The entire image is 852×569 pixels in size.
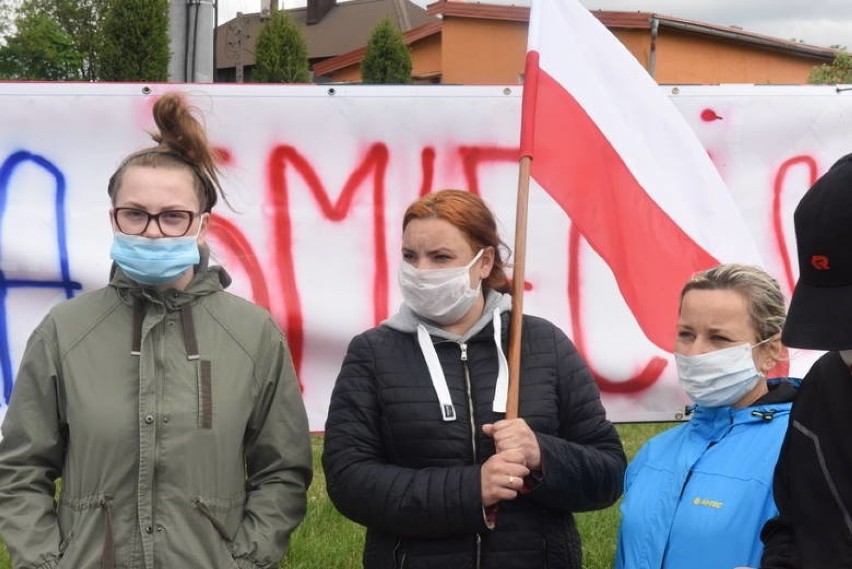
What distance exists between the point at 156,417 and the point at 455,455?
0.72 metres

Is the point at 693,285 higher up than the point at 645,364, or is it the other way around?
the point at 693,285

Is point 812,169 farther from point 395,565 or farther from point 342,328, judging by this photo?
point 395,565

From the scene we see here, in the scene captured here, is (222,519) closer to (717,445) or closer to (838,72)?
(717,445)

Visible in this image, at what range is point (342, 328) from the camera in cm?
421

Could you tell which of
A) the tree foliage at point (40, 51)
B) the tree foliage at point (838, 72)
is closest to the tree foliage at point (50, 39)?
the tree foliage at point (40, 51)

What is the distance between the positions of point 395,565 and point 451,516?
0.23m

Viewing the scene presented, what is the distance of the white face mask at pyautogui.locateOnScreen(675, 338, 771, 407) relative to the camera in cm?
261

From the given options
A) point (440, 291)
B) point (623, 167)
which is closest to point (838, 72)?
point (623, 167)

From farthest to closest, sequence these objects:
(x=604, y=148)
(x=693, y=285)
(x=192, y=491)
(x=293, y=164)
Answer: (x=293, y=164), (x=604, y=148), (x=693, y=285), (x=192, y=491)

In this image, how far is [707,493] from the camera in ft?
8.19

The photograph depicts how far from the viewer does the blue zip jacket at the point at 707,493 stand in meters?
2.42

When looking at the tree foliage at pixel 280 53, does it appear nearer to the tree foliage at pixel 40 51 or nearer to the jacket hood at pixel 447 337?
the jacket hood at pixel 447 337

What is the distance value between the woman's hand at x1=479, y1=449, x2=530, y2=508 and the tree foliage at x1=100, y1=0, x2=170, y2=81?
1079cm

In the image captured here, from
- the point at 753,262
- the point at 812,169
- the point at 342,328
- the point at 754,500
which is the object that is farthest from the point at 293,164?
the point at 754,500
